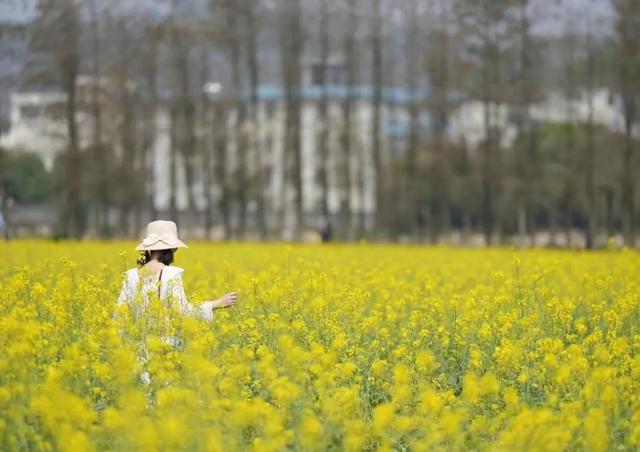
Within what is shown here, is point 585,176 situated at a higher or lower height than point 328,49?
lower

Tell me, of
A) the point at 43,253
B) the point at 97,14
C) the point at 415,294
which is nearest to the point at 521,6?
the point at 97,14

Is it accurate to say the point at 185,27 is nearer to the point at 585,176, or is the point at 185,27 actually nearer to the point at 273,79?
the point at 273,79

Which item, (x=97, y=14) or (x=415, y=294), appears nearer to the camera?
(x=415, y=294)

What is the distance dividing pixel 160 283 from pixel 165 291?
0.21 ft

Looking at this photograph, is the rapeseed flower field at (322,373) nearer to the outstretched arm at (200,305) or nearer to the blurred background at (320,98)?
the outstretched arm at (200,305)

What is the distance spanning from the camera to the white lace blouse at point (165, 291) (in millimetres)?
8414

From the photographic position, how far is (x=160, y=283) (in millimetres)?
8445

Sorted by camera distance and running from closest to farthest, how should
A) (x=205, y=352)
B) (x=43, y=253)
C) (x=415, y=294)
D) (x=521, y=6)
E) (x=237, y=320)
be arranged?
(x=205, y=352), (x=237, y=320), (x=415, y=294), (x=43, y=253), (x=521, y=6)

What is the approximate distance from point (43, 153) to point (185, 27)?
5437 mm

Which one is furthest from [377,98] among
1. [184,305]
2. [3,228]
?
[184,305]

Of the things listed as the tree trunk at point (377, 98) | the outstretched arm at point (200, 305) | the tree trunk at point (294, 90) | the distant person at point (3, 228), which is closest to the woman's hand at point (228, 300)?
the outstretched arm at point (200, 305)

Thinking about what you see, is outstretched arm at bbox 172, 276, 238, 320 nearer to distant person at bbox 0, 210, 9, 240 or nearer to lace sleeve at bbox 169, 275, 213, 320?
lace sleeve at bbox 169, 275, 213, 320

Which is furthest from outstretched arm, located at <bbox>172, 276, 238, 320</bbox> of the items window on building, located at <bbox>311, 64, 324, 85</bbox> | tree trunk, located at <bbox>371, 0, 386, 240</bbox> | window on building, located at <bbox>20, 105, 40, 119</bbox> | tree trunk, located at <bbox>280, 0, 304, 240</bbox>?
window on building, located at <bbox>311, 64, 324, 85</bbox>

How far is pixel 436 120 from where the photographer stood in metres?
43.2
